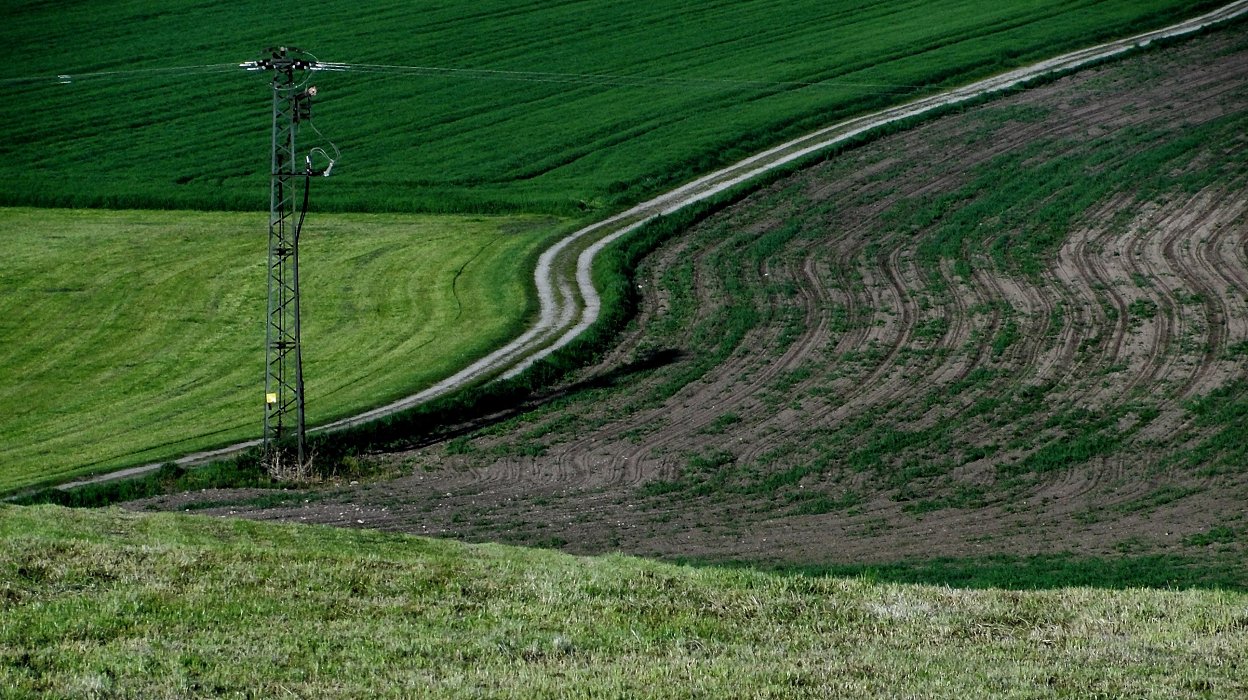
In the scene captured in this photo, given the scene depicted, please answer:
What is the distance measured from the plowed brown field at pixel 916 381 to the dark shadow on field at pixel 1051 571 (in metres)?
0.74

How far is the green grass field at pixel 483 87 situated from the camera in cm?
6059

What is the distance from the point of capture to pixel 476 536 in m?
25.6

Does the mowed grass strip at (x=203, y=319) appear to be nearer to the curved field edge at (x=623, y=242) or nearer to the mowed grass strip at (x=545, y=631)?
the curved field edge at (x=623, y=242)

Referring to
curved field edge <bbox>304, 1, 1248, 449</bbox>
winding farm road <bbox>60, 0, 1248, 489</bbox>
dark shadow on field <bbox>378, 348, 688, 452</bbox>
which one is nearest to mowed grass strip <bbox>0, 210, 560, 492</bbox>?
winding farm road <bbox>60, 0, 1248, 489</bbox>

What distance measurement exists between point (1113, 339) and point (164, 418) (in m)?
24.3

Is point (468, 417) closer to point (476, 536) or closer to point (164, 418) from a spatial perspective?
point (164, 418)

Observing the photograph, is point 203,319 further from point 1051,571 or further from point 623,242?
point 1051,571

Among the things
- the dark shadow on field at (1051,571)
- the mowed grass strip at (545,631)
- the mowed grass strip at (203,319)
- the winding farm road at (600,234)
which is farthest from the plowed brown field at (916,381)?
the mowed grass strip at (545,631)

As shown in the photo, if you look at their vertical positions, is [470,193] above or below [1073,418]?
above

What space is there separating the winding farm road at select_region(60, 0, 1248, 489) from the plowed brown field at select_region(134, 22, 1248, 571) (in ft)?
7.21

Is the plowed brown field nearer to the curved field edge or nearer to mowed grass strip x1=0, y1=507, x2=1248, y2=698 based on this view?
the curved field edge

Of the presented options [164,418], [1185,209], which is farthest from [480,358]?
[1185,209]

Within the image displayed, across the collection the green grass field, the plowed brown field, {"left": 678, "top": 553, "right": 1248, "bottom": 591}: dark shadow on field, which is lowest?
{"left": 678, "top": 553, "right": 1248, "bottom": 591}: dark shadow on field

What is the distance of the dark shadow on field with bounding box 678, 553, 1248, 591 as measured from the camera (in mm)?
20875
